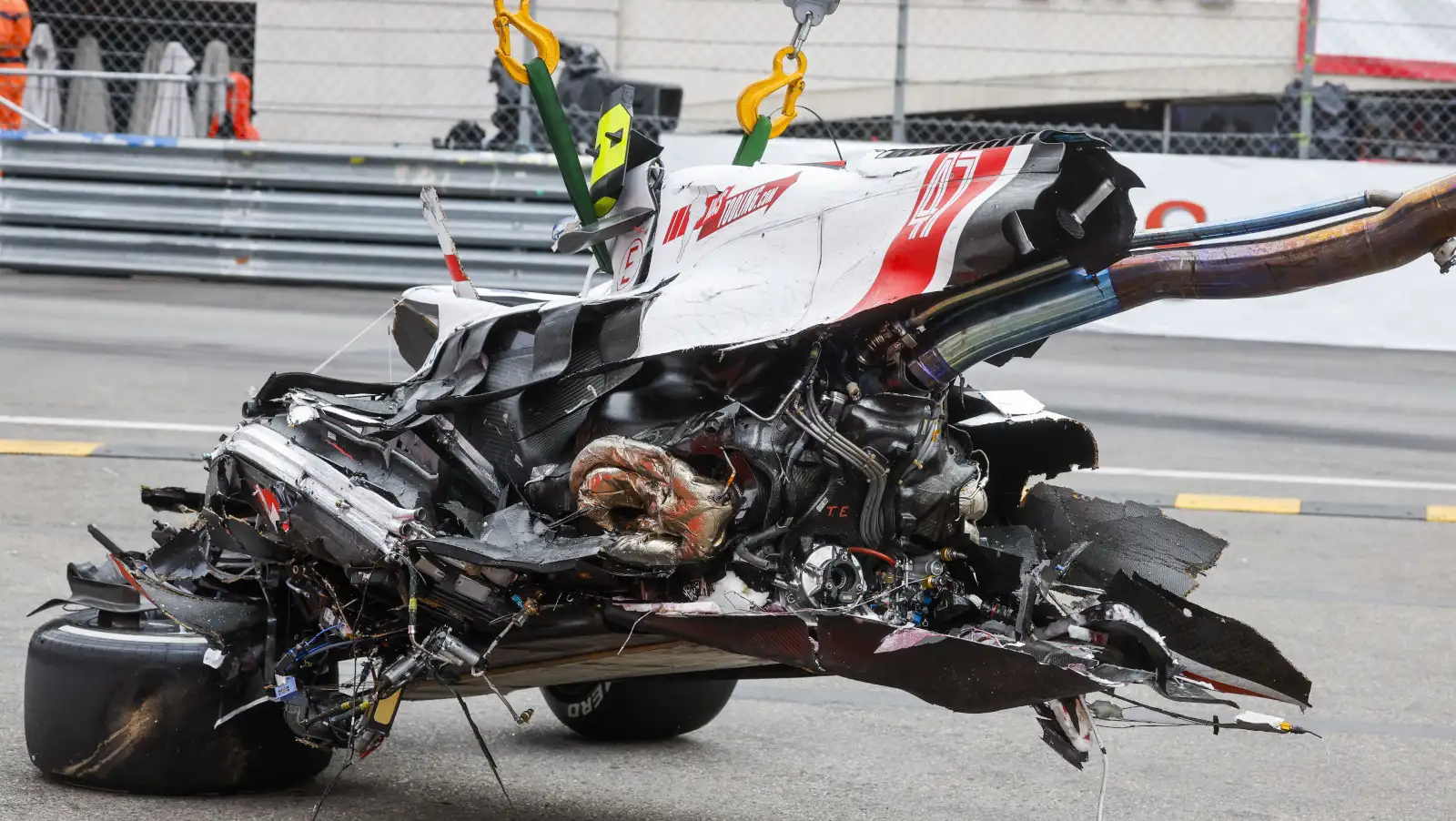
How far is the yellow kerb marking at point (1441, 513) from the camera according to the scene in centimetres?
882

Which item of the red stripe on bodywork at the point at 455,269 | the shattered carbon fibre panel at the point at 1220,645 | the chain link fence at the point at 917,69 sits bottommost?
the shattered carbon fibre panel at the point at 1220,645

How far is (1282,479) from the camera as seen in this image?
9625 mm

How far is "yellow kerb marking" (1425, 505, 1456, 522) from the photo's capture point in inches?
347

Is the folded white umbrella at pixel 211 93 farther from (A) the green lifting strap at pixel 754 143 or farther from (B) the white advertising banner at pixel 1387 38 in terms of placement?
(A) the green lifting strap at pixel 754 143

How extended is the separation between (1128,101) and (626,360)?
12.9 m

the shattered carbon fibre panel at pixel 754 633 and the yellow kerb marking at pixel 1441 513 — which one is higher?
the shattered carbon fibre panel at pixel 754 633

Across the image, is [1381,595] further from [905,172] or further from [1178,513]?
[905,172]

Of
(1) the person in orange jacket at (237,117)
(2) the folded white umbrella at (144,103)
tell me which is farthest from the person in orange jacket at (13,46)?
(1) the person in orange jacket at (237,117)

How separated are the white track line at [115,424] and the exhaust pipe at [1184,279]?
6.51 metres

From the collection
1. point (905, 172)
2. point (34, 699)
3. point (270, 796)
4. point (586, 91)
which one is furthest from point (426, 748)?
point (586, 91)

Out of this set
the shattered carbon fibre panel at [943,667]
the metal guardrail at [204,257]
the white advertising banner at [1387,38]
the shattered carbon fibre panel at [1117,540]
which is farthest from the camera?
the metal guardrail at [204,257]

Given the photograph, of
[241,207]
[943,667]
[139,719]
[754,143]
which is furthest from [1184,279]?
[241,207]

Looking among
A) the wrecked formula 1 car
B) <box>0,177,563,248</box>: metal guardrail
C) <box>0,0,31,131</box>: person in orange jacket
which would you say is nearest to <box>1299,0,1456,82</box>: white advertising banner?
<box>0,177,563,248</box>: metal guardrail

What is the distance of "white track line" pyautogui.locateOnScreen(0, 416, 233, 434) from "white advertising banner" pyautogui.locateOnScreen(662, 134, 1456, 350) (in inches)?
215
